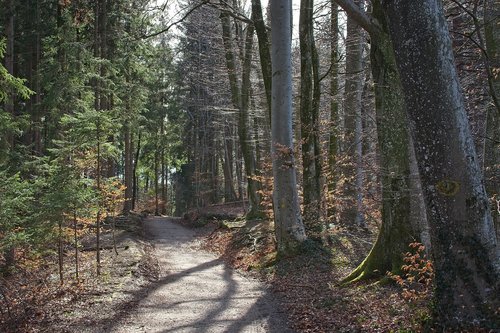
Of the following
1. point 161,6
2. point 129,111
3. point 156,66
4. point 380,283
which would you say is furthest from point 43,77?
point 380,283

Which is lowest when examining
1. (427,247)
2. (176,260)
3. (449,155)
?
(176,260)

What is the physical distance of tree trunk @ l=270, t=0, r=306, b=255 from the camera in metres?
10.1

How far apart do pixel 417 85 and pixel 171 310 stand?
5.57m

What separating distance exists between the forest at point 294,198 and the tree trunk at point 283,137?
36 mm

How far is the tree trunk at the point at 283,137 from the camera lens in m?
10.1

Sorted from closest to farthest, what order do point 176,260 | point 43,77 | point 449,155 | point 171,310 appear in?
1. point 449,155
2. point 171,310
3. point 176,260
4. point 43,77

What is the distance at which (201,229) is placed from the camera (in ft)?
76.8

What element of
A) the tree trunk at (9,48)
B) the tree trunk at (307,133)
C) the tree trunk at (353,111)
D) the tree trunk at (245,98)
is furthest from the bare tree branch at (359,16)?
the tree trunk at (245,98)

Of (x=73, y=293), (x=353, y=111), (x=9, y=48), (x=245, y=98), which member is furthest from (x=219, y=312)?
Result: (x=245, y=98)

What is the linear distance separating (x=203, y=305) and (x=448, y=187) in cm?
530

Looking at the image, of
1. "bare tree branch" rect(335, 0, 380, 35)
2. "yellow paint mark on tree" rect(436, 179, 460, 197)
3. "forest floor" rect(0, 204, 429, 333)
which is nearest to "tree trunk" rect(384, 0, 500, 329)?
"yellow paint mark on tree" rect(436, 179, 460, 197)

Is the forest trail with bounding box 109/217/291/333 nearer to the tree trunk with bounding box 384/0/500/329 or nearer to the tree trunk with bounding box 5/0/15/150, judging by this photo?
the tree trunk with bounding box 384/0/500/329

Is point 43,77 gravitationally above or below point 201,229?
above

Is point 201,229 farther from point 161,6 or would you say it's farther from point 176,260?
point 161,6
